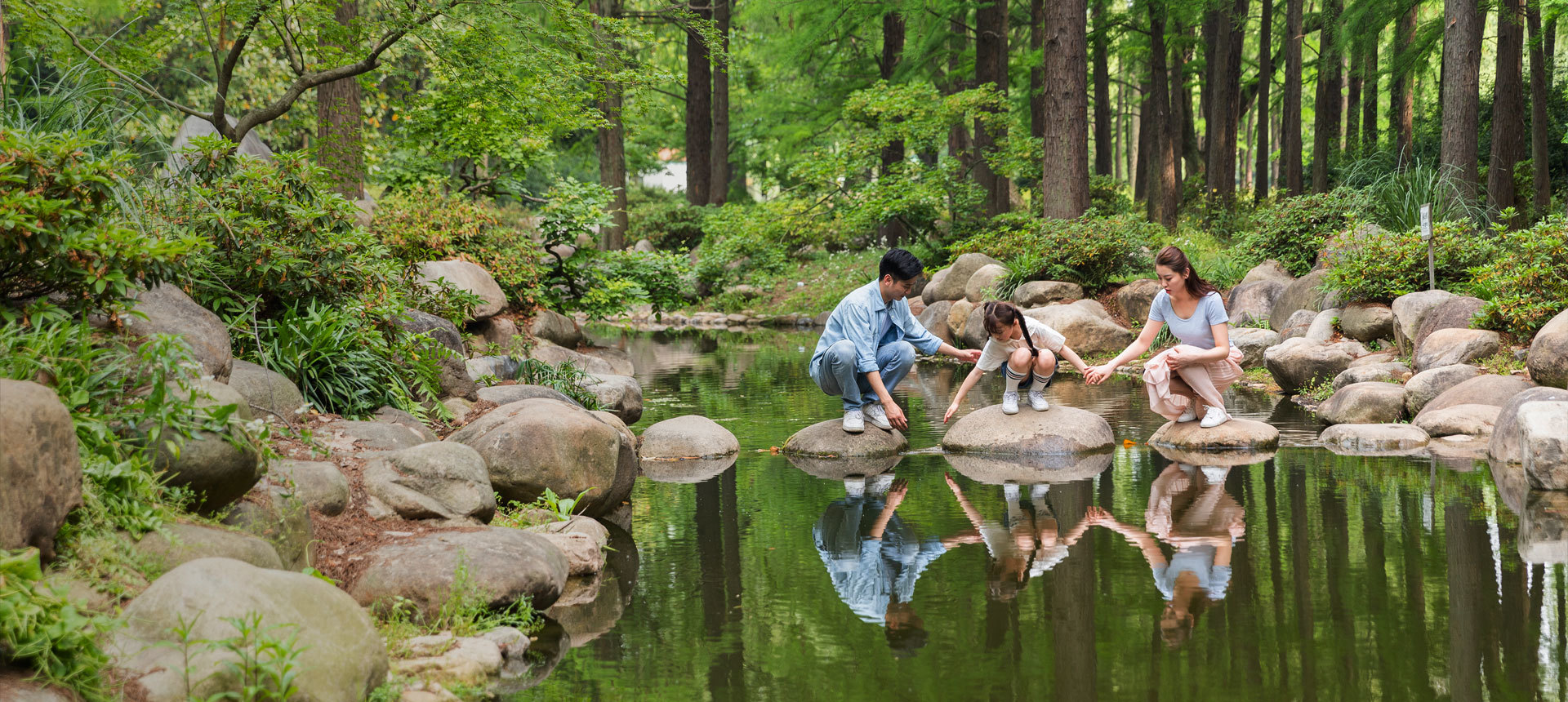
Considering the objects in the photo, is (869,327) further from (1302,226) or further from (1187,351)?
(1302,226)

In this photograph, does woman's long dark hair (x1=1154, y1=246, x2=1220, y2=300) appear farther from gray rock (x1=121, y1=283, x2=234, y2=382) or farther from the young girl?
gray rock (x1=121, y1=283, x2=234, y2=382)

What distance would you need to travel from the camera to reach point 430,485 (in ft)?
17.3

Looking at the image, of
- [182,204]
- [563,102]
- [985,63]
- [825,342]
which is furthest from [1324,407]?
[985,63]

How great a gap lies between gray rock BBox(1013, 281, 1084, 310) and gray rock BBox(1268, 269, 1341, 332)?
3.30 metres

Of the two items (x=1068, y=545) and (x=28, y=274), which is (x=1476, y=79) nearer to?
(x=1068, y=545)

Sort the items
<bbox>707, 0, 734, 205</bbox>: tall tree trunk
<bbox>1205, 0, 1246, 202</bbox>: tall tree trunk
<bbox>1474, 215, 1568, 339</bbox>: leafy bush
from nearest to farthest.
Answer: <bbox>1474, 215, 1568, 339</bbox>: leafy bush → <bbox>1205, 0, 1246, 202</bbox>: tall tree trunk → <bbox>707, 0, 734, 205</bbox>: tall tree trunk

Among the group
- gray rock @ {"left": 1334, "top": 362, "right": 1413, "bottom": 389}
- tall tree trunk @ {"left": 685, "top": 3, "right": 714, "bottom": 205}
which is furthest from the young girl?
tall tree trunk @ {"left": 685, "top": 3, "right": 714, "bottom": 205}

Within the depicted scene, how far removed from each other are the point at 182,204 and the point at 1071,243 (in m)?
12.7

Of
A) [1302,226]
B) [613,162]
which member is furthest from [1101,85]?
[1302,226]

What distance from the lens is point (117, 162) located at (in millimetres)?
5160

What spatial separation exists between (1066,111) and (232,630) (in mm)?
15884

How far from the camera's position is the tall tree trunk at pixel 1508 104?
552 inches

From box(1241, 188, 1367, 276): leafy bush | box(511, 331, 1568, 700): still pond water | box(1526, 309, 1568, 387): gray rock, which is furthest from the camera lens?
box(1241, 188, 1367, 276): leafy bush

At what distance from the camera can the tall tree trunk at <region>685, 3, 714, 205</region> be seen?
27531 millimetres
